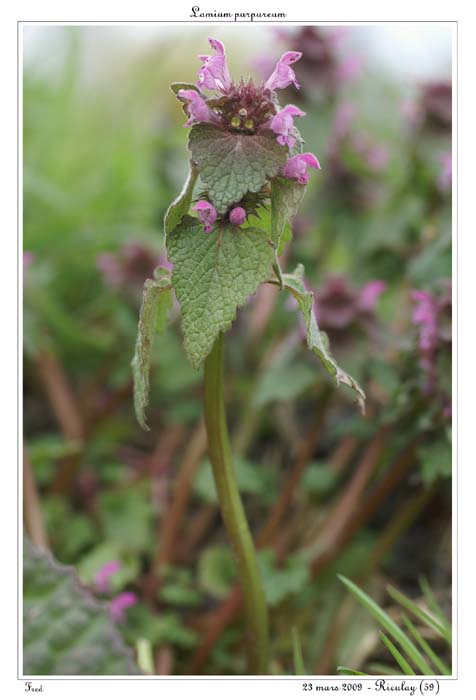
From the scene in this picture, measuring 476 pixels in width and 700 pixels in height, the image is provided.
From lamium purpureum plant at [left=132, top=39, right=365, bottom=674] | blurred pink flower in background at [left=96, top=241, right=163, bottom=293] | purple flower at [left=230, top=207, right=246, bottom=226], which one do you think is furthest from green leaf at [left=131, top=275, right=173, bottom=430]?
blurred pink flower in background at [left=96, top=241, right=163, bottom=293]

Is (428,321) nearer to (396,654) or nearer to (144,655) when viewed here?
(396,654)

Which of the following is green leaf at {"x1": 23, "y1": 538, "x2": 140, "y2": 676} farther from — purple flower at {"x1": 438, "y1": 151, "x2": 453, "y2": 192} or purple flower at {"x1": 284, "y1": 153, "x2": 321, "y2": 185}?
purple flower at {"x1": 438, "y1": 151, "x2": 453, "y2": 192}

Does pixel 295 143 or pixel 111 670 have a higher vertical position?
pixel 295 143

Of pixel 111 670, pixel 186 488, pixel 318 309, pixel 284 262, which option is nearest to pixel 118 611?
pixel 111 670

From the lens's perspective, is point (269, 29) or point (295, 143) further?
point (269, 29)

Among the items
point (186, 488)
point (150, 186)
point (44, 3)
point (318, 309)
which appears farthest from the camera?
point (150, 186)
